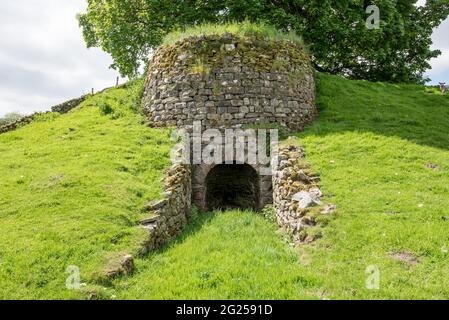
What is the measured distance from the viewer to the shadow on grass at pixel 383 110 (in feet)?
45.1

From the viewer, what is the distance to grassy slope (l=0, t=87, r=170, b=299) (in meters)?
7.18

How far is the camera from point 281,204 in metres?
11.0

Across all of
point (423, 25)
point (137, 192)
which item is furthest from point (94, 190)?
point (423, 25)

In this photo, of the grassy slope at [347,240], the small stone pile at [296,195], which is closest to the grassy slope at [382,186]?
the grassy slope at [347,240]

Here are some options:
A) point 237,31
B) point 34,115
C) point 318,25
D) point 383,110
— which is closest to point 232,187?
point 237,31

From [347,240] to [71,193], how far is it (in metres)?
6.03

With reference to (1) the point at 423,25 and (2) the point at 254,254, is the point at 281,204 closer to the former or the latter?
(2) the point at 254,254

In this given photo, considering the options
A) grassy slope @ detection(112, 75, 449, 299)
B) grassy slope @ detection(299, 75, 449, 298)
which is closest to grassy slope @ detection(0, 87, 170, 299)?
grassy slope @ detection(112, 75, 449, 299)

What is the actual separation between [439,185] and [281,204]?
368 centimetres

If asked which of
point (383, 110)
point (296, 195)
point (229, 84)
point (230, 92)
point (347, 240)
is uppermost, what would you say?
point (229, 84)

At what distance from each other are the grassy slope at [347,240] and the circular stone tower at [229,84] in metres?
1.49

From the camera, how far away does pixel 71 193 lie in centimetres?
982

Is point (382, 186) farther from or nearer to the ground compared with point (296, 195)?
farther from the ground

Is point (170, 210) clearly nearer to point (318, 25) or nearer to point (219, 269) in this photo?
point (219, 269)
